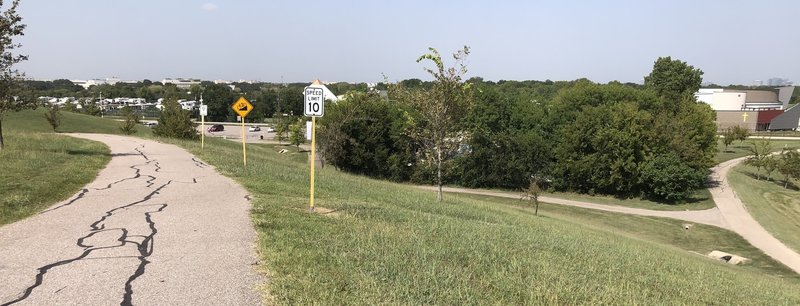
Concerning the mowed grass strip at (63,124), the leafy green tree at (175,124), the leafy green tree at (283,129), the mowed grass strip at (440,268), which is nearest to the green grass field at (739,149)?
the leafy green tree at (283,129)

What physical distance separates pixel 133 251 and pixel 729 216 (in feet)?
129

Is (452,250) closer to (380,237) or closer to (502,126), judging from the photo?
(380,237)

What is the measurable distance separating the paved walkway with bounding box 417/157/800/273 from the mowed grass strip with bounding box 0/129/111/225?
2612cm

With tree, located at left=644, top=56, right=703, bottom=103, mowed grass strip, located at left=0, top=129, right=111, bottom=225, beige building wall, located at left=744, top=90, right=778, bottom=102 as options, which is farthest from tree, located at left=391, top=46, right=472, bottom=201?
beige building wall, located at left=744, top=90, right=778, bottom=102

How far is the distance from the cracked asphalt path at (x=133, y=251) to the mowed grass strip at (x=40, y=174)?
16.8 inches

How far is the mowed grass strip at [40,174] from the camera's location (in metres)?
9.70

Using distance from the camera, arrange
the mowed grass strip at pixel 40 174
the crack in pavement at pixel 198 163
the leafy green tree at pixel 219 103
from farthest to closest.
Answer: the leafy green tree at pixel 219 103
the crack in pavement at pixel 198 163
the mowed grass strip at pixel 40 174

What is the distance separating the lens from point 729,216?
35.7 meters

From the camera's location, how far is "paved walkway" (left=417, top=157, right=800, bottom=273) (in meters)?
25.5

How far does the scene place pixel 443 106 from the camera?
20406 mm

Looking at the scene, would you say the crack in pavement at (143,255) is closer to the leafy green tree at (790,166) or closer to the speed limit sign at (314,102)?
the speed limit sign at (314,102)

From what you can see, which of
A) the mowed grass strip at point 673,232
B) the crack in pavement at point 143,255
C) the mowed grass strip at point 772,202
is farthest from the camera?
the mowed grass strip at point 772,202

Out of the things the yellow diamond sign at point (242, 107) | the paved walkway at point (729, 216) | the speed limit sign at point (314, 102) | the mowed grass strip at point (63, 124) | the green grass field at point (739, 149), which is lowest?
the paved walkway at point (729, 216)

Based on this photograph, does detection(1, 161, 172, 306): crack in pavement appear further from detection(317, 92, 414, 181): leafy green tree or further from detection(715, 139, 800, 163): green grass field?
detection(715, 139, 800, 163): green grass field
